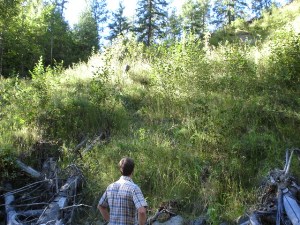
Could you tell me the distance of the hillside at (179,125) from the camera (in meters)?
6.05

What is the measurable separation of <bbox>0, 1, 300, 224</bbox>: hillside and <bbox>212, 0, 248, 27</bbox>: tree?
28561 millimetres

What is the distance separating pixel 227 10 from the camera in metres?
37.9

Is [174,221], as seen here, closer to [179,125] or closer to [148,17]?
[179,125]

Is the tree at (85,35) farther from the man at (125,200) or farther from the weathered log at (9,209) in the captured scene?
the man at (125,200)

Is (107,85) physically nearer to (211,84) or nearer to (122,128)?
(122,128)

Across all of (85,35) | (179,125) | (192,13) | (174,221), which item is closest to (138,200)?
(174,221)

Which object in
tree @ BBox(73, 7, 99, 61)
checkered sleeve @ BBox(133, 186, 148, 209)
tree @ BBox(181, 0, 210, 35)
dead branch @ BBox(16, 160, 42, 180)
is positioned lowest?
dead branch @ BBox(16, 160, 42, 180)

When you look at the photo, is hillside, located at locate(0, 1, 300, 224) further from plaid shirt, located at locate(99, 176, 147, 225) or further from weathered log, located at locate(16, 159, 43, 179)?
plaid shirt, located at locate(99, 176, 147, 225)

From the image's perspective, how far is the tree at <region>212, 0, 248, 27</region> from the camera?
36.7 meters

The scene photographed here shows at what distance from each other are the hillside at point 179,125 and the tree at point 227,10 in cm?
2856

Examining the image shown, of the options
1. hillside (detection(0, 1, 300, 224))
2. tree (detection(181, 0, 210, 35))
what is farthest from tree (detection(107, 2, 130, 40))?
hillside (detection(0, 1, 300, 224))

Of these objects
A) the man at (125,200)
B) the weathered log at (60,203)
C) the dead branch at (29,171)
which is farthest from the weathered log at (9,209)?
the man at (125,200)

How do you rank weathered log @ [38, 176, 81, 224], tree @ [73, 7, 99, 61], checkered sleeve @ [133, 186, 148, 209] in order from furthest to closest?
tree @ [73, 7, 99, 61]
weathered log @ [38, 176, 81, 224]
checkered sleeve @ [133, 186, 148, 209]

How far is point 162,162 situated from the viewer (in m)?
6.52
